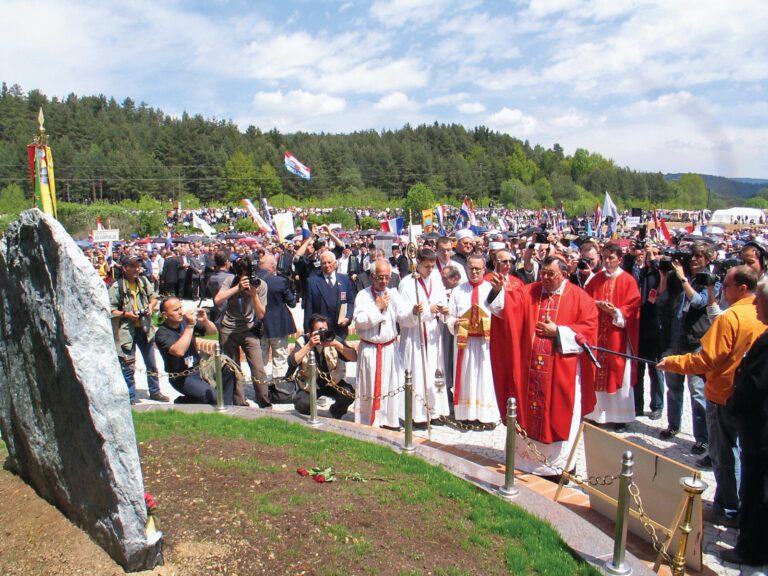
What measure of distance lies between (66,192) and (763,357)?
80951 mm

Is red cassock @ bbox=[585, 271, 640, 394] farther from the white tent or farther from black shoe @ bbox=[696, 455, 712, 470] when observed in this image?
the white tent

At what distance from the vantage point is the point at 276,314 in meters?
9.19

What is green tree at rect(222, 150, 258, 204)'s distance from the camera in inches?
3108

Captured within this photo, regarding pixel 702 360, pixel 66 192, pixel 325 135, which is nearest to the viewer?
pixel 702 360

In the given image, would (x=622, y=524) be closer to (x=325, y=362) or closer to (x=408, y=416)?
(x=408, y=416)

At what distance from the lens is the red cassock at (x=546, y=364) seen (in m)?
5.93

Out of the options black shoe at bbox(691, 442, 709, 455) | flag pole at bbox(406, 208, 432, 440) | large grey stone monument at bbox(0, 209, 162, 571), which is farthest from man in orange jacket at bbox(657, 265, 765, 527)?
large grey stone monument at bbox(0, 209, 162, 571)

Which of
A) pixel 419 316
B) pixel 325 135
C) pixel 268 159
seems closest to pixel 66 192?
pixel 268 159

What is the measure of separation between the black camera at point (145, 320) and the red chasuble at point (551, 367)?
5.15 m

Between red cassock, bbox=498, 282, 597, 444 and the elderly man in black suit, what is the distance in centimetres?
399

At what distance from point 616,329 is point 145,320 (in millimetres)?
6391

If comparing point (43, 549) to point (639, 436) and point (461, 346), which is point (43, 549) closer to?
point (461, 346)

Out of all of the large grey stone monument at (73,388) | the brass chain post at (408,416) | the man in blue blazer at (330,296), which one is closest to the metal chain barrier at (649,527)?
the brass chain post at (408,416)

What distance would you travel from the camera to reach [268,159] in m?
88.8
